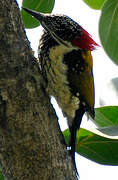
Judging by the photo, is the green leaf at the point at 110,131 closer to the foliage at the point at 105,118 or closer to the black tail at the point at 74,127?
the foliage at the point at 105,118

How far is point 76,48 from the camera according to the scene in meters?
2.83

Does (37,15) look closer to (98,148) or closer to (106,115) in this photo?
(106,115)

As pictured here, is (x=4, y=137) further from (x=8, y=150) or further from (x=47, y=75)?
(x=47, y=75)

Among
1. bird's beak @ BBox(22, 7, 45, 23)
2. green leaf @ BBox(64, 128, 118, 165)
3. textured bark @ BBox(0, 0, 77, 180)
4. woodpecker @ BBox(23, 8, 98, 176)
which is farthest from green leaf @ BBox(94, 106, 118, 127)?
bird's beak @ BBox(22, 7, 45, 23)

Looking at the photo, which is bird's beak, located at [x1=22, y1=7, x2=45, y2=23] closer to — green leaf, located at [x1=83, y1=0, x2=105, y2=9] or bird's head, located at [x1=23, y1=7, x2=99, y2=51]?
bird's head, located at [x1=23, y1=7, x2=99, y2=51]

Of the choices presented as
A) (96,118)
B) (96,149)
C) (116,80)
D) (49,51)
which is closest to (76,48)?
(49,51)

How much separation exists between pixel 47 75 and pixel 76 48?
0.31 m

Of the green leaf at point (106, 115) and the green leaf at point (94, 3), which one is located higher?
the green leaf at point (94, 3)

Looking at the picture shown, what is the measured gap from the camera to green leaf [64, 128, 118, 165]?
2324mm

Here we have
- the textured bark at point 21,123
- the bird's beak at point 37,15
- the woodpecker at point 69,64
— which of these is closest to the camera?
the textured bark at point 21,123

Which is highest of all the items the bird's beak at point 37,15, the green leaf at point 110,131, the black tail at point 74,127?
the bird's beak at point 37,15

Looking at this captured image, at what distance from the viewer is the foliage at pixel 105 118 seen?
2342 mm

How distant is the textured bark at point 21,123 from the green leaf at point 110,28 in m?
0.56

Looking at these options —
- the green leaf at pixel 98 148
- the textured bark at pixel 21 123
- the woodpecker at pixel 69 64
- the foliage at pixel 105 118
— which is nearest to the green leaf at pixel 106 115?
the foliage at pixel 105 118
